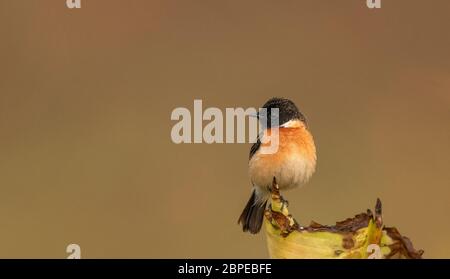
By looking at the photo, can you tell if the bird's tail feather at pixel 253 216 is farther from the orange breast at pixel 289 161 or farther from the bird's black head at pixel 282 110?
the bird's black head at pixel 282 110

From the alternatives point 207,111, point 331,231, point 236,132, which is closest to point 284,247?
point 331,231

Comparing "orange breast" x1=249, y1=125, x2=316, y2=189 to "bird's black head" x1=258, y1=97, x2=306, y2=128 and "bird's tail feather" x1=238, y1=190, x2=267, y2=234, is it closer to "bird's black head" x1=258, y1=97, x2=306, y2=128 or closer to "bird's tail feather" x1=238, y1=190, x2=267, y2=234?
"bird's black head" x1=258, y1=97, x2=306, y2=128

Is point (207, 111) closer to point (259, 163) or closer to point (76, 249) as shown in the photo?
point (259, 163)

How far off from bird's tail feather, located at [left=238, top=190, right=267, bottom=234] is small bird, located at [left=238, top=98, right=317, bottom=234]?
0.17 meters

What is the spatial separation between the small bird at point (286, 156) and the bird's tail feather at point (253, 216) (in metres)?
0.17

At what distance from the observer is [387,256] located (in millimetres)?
2223

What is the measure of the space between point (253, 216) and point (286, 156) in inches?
22.0

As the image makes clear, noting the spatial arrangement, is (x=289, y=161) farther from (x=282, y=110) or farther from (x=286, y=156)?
(x=282, y=110)

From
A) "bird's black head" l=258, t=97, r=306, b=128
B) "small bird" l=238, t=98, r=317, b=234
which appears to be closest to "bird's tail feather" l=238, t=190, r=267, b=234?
"small bird" l=238, t=98, r=317, b=234

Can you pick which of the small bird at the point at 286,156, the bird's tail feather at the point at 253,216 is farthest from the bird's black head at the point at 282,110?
the bird's tail feather at the point at 253,216

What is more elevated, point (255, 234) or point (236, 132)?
point (236, 132)

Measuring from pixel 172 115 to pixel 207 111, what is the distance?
1.77ft

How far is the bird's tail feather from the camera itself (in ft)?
14.2

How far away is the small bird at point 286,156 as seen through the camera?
4.07 metres
